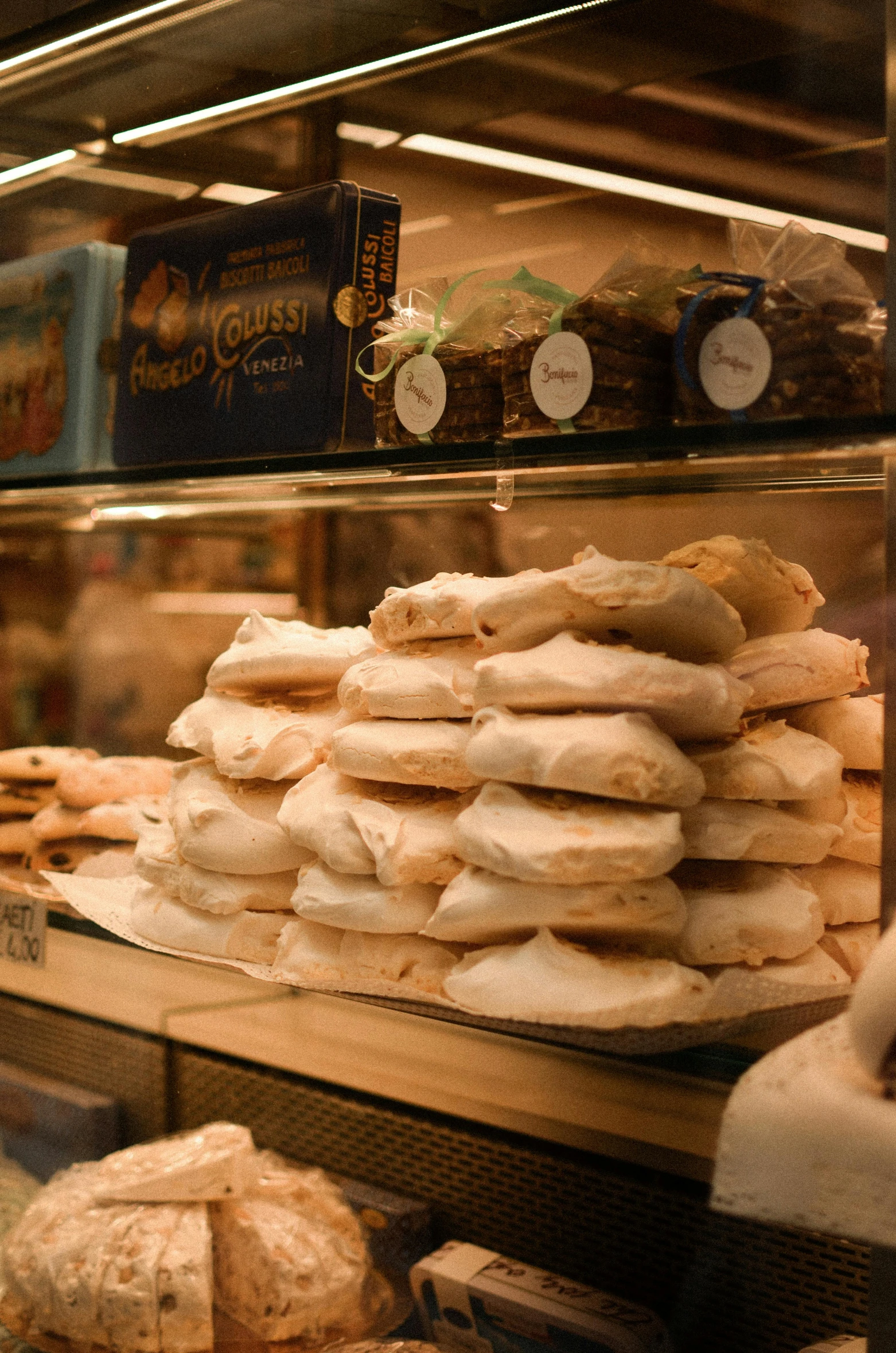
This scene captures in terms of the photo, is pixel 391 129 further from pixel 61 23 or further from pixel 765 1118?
pixel 765 1118

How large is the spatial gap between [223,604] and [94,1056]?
931mm

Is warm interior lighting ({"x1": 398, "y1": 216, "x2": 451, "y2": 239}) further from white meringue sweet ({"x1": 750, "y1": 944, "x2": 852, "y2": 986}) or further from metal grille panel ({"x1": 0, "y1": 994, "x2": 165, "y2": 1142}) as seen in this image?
white meringue sweet ({"x1": 750, "y1": 944, "x2": 852, "y2": 986})

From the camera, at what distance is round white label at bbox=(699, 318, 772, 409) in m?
0.86

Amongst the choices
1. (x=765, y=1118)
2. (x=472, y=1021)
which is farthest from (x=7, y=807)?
(x=765, y=1118)

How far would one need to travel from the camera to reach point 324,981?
1.05 meters

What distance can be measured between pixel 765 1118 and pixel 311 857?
1.77 feet

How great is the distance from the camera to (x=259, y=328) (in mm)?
1400

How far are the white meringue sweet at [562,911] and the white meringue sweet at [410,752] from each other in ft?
0.31

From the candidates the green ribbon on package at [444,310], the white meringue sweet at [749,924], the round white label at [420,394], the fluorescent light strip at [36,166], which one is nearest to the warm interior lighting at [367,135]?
the fluorescent light strip at [36,166]

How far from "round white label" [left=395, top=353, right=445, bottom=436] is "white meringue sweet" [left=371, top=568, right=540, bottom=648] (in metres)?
0.14

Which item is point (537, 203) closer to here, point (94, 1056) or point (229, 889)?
point (229, 889)

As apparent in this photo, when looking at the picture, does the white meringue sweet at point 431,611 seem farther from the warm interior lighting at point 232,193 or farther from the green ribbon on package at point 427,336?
the warm interior lighting at point 232,193

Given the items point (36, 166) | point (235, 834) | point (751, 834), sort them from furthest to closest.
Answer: point (36, 166), point (235, 834), point (751, 834)

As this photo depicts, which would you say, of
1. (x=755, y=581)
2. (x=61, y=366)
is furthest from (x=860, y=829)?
(x=61, y=366)
